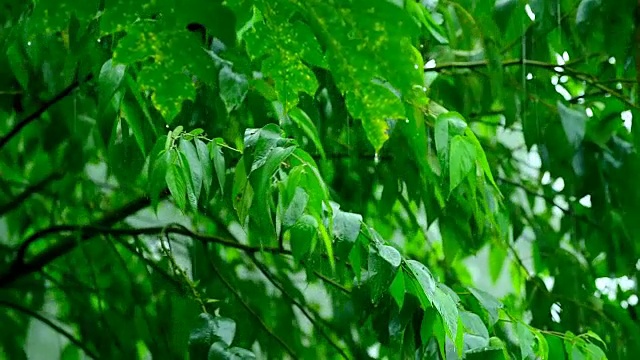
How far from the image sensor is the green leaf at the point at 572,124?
46.2 inches

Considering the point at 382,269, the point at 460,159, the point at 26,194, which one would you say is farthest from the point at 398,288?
the point at 26,194

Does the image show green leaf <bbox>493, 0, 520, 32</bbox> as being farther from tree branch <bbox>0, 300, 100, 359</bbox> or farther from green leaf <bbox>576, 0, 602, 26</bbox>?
tree branch <bbox>0, 300, 100, 359</bbox>

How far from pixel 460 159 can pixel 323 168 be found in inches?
12.1

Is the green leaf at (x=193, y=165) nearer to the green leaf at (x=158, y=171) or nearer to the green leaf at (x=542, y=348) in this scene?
the green leaf at (x=158, y=171)

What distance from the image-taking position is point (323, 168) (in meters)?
1.18

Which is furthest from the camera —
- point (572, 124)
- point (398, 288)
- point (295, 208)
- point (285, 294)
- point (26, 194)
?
point (26, 194)

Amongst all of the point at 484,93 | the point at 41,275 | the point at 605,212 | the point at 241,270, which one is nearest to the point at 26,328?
the point at 41,275

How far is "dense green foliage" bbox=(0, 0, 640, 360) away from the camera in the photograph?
0.49 metres

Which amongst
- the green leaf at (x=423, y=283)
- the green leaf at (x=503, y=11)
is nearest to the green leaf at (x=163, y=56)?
the green leaf at (x=423, y=283)

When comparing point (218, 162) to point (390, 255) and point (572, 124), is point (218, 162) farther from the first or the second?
point (572, 124)

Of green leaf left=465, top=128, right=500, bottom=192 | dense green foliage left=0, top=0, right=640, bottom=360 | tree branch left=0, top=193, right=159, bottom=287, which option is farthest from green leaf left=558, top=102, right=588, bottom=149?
tree branch left=0, top=193, right=159, bottom=287

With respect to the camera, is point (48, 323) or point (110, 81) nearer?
point (110, 81)

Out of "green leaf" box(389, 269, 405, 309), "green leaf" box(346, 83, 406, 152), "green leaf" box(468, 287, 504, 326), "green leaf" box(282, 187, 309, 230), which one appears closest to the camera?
"green leaf" box(346, 83, 406, 152)

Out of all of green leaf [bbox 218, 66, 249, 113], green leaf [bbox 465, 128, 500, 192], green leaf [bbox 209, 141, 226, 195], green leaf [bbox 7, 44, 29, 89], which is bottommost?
green leaf [bbox 465, 128, 500, 192]
